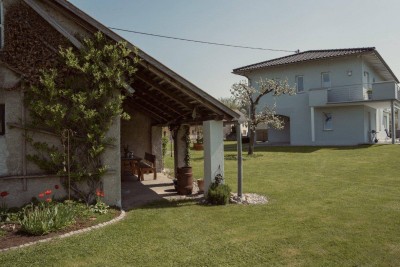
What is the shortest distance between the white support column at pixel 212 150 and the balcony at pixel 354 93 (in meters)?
19.1

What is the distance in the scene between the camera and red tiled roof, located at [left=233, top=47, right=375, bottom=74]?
85.5 ft

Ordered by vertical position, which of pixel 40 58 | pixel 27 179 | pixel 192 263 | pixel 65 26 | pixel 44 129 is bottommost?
pixel 192 263

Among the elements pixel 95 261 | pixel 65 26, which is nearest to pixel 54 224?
pixel 95 261

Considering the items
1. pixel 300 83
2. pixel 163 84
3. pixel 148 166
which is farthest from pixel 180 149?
pixel 300 83

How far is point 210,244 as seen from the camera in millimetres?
6379

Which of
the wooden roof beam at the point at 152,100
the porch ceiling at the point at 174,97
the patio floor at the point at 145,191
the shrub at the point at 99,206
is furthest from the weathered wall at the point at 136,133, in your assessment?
the shrub at the point at 99,206

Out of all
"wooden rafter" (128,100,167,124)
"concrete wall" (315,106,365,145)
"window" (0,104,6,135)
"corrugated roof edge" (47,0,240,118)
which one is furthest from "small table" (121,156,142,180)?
"concrete wall" (315,106,365,145)

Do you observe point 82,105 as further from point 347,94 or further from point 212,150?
point 347,94

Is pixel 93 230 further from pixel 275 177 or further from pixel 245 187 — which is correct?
pixel 275 177

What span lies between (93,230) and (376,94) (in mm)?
24440

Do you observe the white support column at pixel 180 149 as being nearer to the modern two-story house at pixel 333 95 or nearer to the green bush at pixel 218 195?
the green bush at pixel 218 195

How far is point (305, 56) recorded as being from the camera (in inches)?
1159

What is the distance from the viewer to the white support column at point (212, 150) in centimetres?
993

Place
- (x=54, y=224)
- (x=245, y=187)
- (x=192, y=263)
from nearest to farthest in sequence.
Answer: (x=192, y=263) < (x=54, y=224) < (x=245, y=187)
